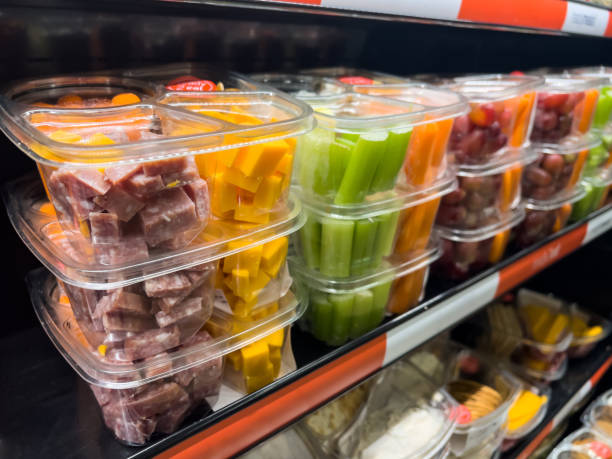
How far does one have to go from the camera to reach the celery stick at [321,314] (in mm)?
1039

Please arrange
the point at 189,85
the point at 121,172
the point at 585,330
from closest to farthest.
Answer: the point at 121,172, the point at 189,85, the point at 585,330

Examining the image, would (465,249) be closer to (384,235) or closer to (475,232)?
(475,232)

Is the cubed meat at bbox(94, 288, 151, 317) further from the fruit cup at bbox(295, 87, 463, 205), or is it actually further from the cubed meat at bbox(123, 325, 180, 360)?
the fruit cup at bbox(295, 87, 463, 205)

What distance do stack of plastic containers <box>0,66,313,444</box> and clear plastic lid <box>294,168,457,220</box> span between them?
8 cm

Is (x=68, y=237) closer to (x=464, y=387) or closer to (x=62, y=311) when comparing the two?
(x=62, y=311)

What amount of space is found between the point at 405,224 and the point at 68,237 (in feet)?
2.41

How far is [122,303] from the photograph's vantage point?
0.68m

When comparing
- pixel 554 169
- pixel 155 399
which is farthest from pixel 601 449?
pixel 155 399

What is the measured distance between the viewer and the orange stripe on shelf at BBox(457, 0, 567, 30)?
3.42 ft

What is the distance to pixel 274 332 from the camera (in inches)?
35.9

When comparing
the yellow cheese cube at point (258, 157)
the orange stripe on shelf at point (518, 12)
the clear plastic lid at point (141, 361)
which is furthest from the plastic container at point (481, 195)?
the yellow cheese cube at point (258, 157)

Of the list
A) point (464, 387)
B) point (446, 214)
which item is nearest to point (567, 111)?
point (446, 214)

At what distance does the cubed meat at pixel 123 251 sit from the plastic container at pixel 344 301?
414 mm

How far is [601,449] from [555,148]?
1237 millimetres
